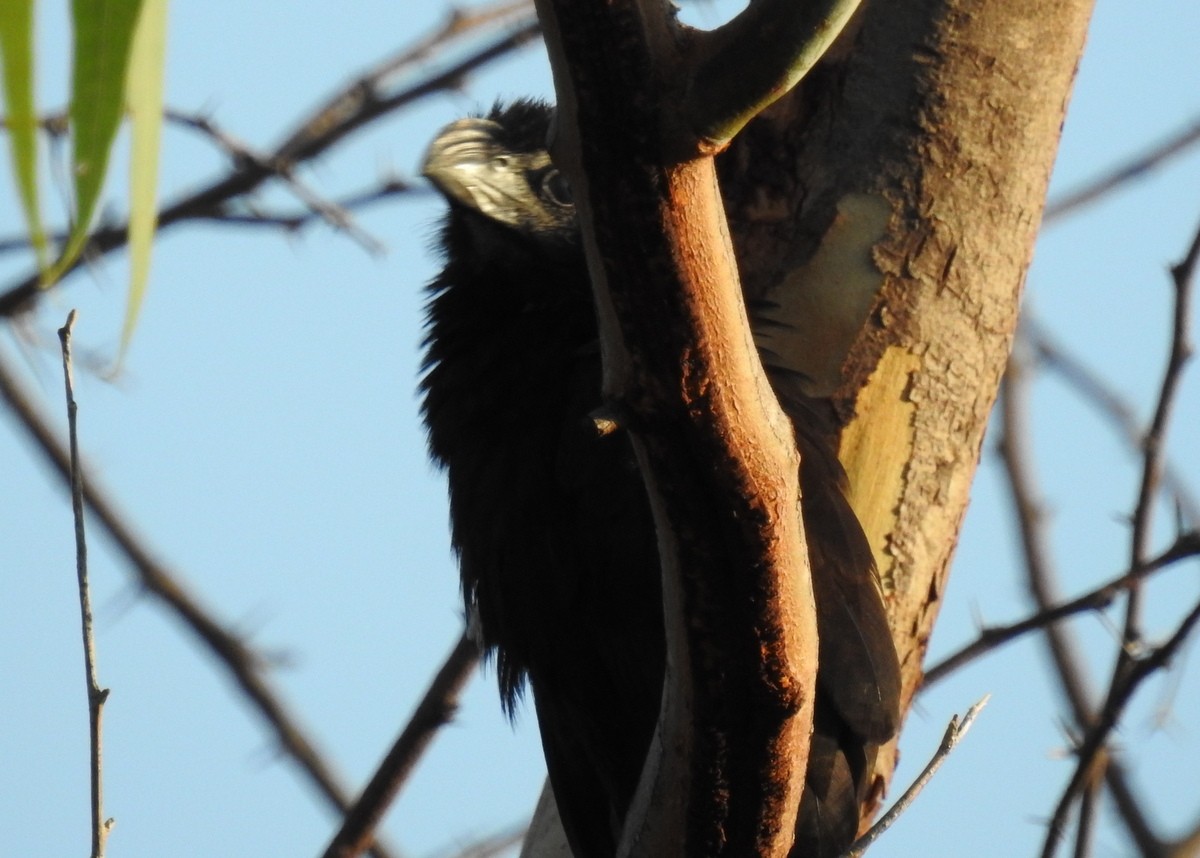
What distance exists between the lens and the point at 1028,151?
2.58 m

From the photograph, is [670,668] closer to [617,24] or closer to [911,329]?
[617,24]

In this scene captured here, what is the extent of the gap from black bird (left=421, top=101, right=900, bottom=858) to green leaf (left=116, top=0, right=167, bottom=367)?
1.21 m

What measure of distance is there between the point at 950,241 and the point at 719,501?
1.21m

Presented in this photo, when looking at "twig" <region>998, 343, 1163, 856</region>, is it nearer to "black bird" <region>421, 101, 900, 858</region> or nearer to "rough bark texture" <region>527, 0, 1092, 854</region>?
"rough bark texture" <region>527, 0, 1092, 854</region>

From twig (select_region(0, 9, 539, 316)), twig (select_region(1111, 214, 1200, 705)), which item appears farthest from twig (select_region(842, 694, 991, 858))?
twig (select_region(0, 9, 539, 316))

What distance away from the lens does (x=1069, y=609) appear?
→ 2.46 meters

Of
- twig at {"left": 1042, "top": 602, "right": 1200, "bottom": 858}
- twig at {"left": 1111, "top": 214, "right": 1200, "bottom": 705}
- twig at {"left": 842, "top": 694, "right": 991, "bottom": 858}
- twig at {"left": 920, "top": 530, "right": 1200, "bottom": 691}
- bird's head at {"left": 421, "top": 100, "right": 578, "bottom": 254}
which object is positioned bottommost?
twig at {"left": 842, "top": 694, "right": 991, "bottom": 858}

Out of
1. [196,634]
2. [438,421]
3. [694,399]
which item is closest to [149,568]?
[196,634]

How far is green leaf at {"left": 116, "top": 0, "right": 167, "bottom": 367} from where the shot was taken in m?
0.98

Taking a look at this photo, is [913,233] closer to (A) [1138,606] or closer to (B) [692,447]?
(A) [1138,606]

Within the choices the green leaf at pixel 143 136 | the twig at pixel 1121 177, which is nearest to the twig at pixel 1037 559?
the twig at pixel 1121 177

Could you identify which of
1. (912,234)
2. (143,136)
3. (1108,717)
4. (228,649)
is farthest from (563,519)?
(143,136)

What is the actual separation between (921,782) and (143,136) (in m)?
1.25

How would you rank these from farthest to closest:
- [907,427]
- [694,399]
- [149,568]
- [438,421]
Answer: [149,568] < [438,421] < [907,427] < [694,399]
